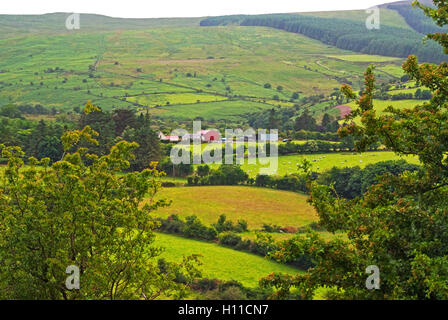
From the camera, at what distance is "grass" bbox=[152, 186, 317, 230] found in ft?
182

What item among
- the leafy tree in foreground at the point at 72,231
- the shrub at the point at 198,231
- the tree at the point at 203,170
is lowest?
the shrub at the point at 198,231

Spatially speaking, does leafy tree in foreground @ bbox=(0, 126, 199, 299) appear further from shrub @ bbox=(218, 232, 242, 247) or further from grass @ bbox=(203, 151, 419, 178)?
grass @ bbox=(203, 151, 419, 178)

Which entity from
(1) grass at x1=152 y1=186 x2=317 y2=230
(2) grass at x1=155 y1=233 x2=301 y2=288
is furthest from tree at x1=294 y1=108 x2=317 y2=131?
(2) grass at x1=155 y1=233 x2=301 y2=288

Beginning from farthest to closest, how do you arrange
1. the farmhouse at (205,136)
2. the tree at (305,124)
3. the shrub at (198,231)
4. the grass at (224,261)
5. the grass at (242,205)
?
the tree at (305,124) < the farmhouse at (205,136) < the grass at (242,205) < the shrub at (198,231) < the grass at (224,261)

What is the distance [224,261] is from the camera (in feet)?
139

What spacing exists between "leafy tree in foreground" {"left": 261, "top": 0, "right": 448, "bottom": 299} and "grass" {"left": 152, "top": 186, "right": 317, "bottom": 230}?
38940 millimetres

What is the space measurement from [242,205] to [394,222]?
157ft

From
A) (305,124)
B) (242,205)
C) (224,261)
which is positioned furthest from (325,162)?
(224,261)

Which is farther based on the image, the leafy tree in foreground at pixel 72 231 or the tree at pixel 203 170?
the tree at pixel 203 170

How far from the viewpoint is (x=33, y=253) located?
50.2ft

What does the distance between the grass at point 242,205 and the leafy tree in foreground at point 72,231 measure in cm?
3673

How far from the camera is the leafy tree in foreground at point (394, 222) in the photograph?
466 inches

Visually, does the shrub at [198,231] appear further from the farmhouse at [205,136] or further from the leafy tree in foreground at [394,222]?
the farmhouse at [205,136]

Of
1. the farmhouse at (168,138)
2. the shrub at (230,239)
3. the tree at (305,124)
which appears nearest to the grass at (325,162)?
the farmhouse at (168,138)
